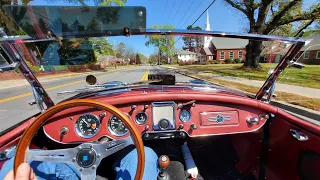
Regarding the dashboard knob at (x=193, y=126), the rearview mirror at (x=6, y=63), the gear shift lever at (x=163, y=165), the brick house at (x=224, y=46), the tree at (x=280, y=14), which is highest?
the tree at (x=280, y=14)

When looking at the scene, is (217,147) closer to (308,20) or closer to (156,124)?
(156,124)

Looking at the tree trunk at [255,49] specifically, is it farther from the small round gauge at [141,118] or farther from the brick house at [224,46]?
the small round gauge at [141,118]

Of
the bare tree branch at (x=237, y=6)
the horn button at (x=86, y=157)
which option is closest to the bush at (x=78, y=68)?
the horn button at (x=86, y=157)

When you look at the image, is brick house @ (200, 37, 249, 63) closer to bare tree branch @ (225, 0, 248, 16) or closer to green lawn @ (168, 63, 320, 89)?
green lawn @ (168, 63, 320, 89)

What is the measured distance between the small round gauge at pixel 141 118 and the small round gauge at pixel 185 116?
1.21 feet

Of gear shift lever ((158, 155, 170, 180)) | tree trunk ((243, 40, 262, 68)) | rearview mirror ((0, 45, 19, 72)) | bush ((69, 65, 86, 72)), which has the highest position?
tree trunk ((243, 40, 262, 68))

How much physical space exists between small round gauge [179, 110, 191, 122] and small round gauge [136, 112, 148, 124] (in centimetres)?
37

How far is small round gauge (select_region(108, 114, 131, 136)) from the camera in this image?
1831 mm

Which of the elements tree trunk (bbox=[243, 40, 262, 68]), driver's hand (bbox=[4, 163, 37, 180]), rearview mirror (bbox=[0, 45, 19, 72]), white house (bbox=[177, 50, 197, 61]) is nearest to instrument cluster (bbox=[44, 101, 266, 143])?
rearview mirror (bbox=[0, 45, 19, 72])

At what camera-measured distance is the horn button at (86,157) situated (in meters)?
1.33

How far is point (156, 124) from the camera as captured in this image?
194cm

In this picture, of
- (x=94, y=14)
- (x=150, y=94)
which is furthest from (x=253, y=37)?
(x=94, y=14)

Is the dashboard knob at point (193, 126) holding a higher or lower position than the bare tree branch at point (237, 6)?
lower

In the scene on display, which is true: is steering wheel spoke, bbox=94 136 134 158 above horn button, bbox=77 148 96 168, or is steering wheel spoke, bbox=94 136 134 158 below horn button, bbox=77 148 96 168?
above
